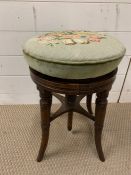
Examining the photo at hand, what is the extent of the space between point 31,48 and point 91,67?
8.0 inches

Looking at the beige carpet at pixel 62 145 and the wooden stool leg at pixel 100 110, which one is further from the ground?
the wooden stool leg at pixel 100 110

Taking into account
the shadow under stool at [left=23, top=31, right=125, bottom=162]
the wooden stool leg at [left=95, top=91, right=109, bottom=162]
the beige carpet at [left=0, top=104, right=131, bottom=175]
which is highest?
the shadow under stool at [left=23, top=31, right=125, bottom=162]

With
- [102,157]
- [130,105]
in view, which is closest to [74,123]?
[102,157]

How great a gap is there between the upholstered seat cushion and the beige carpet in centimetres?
42

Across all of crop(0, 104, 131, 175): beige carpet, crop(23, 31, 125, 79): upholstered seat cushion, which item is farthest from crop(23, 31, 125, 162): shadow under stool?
crop(0, 104, 131, 175): beige carpet

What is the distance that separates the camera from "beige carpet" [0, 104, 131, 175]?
93 cm

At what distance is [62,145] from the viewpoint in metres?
1.04

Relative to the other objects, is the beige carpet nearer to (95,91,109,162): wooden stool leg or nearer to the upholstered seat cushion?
(95,91,109,162): wooden stool leg

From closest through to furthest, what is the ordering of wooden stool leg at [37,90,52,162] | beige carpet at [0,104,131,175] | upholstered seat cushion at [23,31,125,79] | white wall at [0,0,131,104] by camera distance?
upholstered seat cushion at [23,31,125,79], wooden stool leg at [37,90,52,162], beige carpet at [0,104,131,175], white wall at [0,0,131,104]

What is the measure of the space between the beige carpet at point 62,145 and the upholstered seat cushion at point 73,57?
42 centimetres

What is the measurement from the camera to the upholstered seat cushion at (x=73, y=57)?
2.21ft

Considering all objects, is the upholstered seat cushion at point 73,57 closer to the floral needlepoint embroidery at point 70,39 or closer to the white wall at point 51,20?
the floral needlepoint embroidery at point 70,39

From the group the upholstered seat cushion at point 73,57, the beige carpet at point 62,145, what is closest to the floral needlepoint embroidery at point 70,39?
the upholstered seat cushion at point 73,57

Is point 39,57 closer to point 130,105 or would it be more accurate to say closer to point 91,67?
point 91,67
